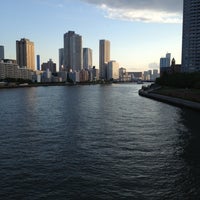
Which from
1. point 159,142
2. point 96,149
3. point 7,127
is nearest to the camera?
point 96,149

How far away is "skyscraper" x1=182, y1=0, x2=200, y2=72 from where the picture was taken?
180 metres

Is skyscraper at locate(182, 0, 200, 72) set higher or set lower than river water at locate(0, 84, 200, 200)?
higher

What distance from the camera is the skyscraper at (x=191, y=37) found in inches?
7094

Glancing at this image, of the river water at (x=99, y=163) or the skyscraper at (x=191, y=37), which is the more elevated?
the skyscraper at (x=191, y=37)

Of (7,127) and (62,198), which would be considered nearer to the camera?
(62,198)

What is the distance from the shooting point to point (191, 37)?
184m

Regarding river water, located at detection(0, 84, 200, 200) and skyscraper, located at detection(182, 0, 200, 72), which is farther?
skyscraper, located at detection(182, 0, 200, 72)

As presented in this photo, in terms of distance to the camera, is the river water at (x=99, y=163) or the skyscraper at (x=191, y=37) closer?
the river water at (x=99, y=163)

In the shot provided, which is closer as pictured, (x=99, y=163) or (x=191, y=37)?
(x=99, y=163)

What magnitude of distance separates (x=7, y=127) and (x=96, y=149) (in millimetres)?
16660

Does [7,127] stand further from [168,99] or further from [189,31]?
[189,31]

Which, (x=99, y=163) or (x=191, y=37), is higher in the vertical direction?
(x=191, y=37)

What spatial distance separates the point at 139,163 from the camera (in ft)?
69.7

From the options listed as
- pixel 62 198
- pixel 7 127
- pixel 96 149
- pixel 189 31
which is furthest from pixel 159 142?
pixel 189 31
